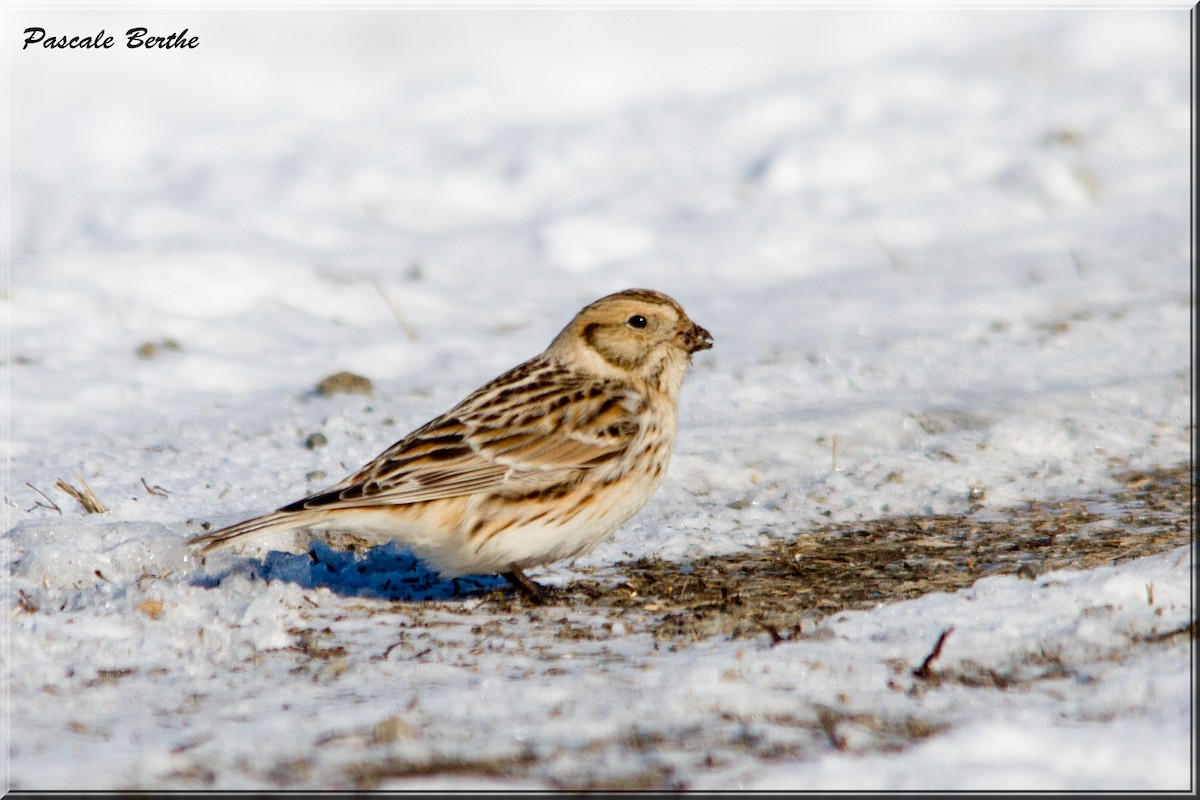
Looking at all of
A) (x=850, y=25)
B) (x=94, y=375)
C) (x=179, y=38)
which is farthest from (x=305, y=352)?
(x=850, y=25)

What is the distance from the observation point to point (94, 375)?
7.51 m

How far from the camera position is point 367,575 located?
5043mm

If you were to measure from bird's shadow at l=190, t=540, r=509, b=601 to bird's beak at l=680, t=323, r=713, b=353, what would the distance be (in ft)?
4.01

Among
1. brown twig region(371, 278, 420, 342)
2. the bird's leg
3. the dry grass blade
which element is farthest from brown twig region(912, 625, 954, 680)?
brown twig region(371, 278, 420, 342)

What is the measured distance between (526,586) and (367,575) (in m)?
0.65

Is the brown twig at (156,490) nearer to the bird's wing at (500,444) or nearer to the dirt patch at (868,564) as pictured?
the bird's wing at (500,444)

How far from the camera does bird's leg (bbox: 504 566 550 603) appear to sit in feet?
15.5

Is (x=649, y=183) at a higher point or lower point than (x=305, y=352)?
higher

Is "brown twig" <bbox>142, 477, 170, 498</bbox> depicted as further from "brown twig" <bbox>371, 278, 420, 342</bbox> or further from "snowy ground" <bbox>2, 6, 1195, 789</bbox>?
"brown twig" <bbox>371, 278, 420, 342</bbox>

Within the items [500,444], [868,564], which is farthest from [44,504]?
[868,564]

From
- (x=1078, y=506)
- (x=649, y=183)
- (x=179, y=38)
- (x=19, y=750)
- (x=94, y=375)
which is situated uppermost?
(x=179, y=38)

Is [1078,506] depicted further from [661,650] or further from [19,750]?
[19,750]

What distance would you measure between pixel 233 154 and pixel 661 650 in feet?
33.7

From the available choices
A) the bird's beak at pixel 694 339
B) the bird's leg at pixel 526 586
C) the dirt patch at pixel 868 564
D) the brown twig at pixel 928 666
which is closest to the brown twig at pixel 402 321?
the bird's beak at pixel 694 339
